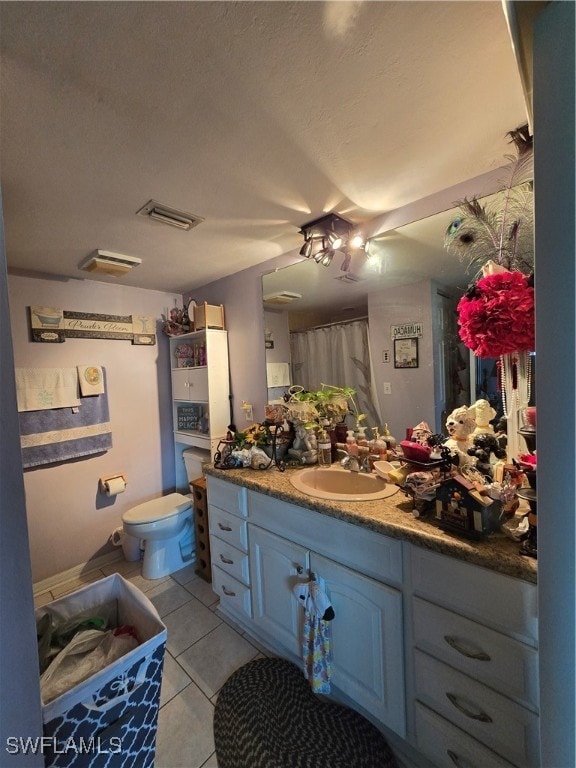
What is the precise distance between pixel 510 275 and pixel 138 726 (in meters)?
1.83

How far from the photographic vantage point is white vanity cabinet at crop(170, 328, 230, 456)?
2285mm

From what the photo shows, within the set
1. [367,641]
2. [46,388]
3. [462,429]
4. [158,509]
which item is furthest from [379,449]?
[46,388]

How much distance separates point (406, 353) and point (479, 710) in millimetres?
1316

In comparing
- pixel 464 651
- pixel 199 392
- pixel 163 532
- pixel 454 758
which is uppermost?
pixel 199 392

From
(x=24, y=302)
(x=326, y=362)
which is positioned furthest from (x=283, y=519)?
(x=24, y=302)

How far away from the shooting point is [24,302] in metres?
1.98

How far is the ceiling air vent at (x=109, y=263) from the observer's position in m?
1.79

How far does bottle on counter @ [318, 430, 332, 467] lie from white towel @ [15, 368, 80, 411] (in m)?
1.79

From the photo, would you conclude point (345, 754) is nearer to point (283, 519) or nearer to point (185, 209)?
point (283, 519)

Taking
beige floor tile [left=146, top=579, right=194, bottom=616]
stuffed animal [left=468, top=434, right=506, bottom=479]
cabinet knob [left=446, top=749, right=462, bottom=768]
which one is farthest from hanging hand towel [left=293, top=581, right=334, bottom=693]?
beige floor tile [left=146, top=579, right=194, bottom=616]

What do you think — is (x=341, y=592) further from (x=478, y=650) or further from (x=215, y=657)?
(x=215, y=657)

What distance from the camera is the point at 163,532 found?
2.03 metres

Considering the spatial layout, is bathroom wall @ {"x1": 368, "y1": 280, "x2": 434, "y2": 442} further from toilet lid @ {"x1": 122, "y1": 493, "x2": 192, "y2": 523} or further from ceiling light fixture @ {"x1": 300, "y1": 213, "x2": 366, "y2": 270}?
toilet lid @ {"x1": 122, "y1": 493, "x2": 192, "y2": 523}

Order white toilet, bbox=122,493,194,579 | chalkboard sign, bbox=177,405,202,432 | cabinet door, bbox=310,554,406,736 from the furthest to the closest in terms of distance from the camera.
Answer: chalkboard sign, bbox=177,405,202,432, white toilet, bbox=122,493,194,579, cabinet door, bbox=310,554,406,736
